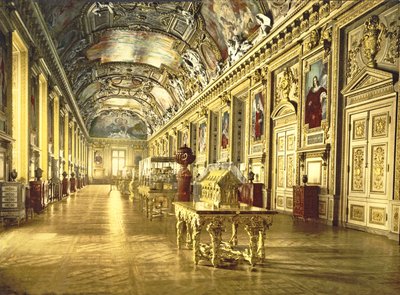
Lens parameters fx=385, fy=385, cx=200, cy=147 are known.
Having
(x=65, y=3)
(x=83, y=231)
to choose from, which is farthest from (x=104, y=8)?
(x=83, y=231)

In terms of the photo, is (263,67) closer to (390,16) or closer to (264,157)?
(264,157)

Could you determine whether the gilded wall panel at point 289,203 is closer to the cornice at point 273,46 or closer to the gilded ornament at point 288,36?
the cornice at point 273,46

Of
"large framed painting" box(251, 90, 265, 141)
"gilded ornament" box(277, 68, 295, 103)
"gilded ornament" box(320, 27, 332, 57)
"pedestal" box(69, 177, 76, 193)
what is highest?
"gilded ornament" box(320, 27, 332, 57)

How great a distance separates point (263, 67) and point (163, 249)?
31.4 feet

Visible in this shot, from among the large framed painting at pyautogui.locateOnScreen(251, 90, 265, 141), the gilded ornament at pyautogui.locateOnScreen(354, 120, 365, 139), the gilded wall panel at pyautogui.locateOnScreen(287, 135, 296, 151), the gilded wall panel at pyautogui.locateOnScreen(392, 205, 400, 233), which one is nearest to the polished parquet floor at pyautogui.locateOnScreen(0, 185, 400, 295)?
the gilded wall panel at pyautogui.locateOnScreen(392, 205, 400, 233)

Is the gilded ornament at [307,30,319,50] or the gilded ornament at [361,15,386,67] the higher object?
the gilded ornament at [307,30,319,50]

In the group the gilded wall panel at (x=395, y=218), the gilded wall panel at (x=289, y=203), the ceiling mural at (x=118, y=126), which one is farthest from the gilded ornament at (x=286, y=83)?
the ceiling mural at (x=118, y=126)

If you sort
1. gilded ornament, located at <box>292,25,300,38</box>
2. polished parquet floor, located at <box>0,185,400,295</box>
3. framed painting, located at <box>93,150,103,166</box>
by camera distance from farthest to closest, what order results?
1. framed painting, located at <box>93,150,103,166</box>
2. gilded ornament, located at <box>292,25,300,38</box>
3. polished parquet floor, located at <box>0,185,400,295</box>

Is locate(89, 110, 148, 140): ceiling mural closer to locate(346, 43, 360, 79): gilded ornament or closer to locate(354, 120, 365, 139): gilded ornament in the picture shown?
locate(346, 43, 360, 79): gilded ornament

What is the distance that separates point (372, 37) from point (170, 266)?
6616 millimetres

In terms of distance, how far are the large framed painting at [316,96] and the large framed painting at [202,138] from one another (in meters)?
11.6

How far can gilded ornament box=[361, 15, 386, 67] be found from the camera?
823cm

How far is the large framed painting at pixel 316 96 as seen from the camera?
33.2ft

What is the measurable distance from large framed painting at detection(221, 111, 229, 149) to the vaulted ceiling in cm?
238
